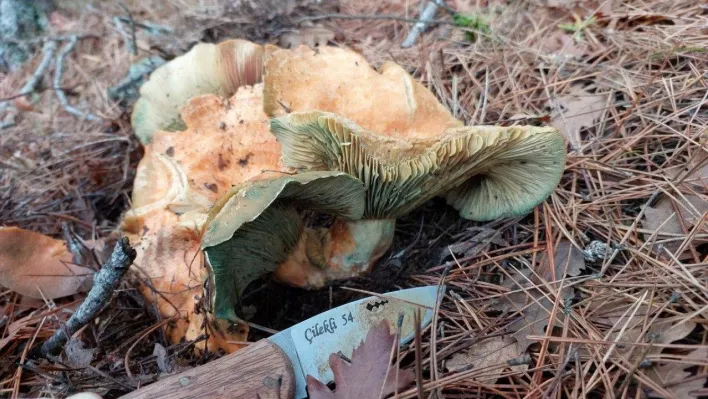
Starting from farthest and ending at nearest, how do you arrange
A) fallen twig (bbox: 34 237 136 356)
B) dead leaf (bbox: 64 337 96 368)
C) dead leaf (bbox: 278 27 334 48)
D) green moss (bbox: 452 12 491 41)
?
dead leaf (bbox: 278 27 334 48), green moss (bbox: 452 12 491 41), dead leaf (bbox: 64 337 96 368), fallen twig (bbox: 34 237 136 356)

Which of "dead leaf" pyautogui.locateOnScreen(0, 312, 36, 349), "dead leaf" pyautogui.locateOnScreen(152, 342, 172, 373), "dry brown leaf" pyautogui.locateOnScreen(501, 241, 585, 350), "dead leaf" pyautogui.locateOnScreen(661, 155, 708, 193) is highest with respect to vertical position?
A: "dead leaf" pyautogui.locateOnScreen(661, 155, 708, 193)

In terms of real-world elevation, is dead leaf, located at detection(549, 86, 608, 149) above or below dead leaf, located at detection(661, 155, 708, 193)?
above

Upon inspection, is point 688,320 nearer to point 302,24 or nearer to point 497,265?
point 497,265

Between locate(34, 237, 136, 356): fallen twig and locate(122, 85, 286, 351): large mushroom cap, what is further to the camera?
locate(122, 85, 286, 351): large mushroom cap

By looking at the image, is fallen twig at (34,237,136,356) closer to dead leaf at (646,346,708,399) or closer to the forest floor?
the forest floor

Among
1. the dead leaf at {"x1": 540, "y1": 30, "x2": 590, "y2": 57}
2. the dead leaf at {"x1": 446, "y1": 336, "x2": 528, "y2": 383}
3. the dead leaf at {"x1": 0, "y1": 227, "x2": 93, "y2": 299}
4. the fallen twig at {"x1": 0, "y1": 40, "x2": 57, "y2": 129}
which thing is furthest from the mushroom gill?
the fallen twig at {"x1": 0, "y1": 40, "x2": 57, "y2": 129}

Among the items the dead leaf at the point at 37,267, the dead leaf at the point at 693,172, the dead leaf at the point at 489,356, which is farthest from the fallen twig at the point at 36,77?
the dead leaf at the point at 693,172

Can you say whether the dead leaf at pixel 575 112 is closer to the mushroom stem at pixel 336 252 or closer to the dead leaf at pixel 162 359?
the mushroom stem at pixel 336 252
